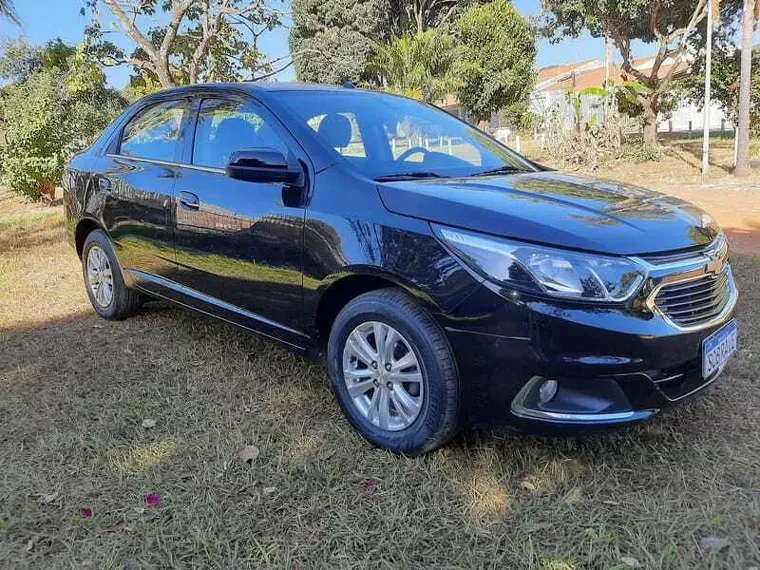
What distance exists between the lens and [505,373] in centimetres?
228

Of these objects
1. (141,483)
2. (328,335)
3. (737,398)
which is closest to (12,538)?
(141,483)

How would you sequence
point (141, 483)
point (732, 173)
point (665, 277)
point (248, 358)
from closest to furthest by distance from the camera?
point (665, 277) < point (141, 483) < point (248, 358) < point (732, 173)

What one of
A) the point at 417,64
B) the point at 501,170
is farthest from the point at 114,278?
the point at 417,64

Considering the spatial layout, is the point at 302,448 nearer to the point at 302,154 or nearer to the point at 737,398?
the point at 302,154

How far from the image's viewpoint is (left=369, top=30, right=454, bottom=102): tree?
19.2 metres

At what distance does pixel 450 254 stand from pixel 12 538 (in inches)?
73.6

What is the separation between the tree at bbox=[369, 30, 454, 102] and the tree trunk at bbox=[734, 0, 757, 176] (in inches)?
342

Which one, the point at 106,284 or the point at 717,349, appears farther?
the point at 106,284

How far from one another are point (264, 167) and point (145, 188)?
52.2 inches

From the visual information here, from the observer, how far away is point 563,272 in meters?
2.21

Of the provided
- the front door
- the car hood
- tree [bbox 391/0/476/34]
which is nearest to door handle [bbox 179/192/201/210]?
the front door

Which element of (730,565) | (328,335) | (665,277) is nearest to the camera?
Result: (730,565)

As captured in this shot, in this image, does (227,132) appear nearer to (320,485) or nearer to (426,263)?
(426,263)

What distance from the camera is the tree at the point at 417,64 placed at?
19219 millimetres
